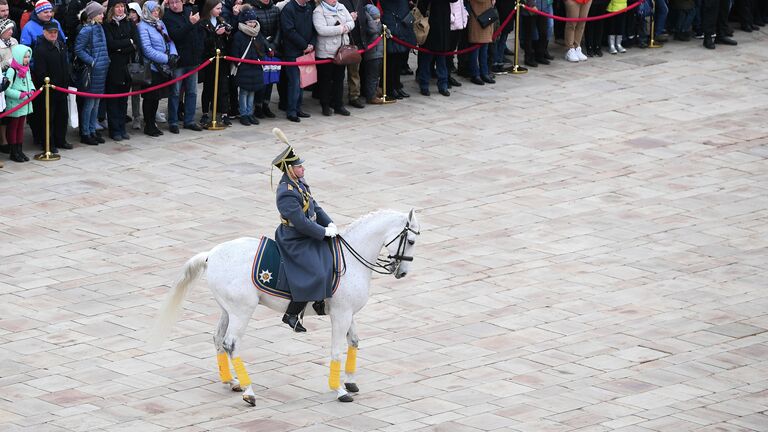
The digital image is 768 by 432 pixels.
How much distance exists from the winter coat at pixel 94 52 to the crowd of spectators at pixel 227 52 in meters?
0.02

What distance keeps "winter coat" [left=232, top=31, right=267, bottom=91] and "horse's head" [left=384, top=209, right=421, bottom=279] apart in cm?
891

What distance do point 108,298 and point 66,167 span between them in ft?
15.1

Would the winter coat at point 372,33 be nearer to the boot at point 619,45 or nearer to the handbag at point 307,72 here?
the handbag at point 307,72

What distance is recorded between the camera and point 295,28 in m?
23.5

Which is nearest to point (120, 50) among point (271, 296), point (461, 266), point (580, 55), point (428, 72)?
point (428, 72)

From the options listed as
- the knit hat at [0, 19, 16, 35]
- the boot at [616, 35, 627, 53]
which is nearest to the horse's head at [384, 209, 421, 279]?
the knit hat at [0, 19, 16, 35]

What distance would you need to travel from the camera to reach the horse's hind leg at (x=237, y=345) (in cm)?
1449

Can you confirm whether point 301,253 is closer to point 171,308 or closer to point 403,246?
point 403,246

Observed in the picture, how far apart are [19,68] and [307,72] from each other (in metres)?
4.59

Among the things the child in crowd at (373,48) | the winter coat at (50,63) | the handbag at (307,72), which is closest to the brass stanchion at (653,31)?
the child in crowd at (373,48)

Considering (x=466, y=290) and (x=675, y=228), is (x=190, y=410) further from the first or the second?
(x=675, y=228)

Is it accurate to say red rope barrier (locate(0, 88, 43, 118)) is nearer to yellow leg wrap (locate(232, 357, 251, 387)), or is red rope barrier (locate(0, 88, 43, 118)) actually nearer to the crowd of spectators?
the crowd of spectators

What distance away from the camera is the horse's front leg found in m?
14.7

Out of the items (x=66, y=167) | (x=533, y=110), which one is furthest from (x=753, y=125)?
(x=66, y=167)
